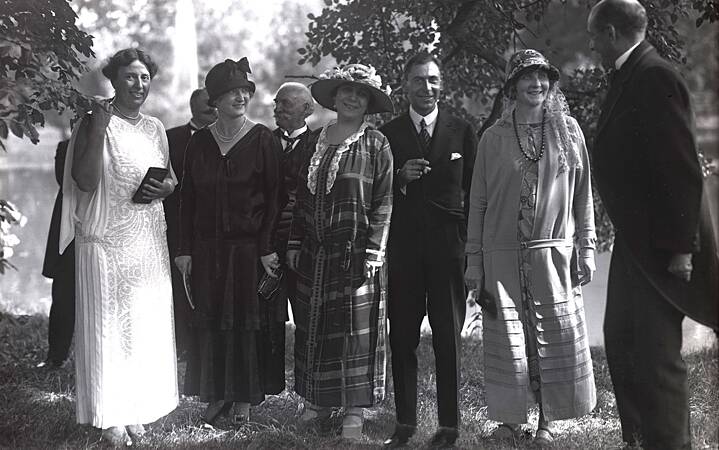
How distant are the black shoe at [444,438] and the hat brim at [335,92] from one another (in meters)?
1.80

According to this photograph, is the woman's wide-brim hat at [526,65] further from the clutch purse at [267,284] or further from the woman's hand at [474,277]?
the clutch purse at [267,284]

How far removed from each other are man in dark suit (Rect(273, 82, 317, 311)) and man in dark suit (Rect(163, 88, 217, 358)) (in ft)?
1.72

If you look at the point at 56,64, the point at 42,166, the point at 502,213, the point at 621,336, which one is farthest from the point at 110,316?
the point at 42,166

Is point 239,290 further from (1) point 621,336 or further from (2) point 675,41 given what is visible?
(2) point 675,41

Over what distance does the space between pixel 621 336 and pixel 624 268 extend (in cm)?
32

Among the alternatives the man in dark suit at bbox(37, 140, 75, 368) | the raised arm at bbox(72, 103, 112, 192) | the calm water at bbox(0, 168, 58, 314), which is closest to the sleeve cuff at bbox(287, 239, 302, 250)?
the raised arm at bbox(72, 103, 112, 192)

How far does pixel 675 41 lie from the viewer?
5609mm

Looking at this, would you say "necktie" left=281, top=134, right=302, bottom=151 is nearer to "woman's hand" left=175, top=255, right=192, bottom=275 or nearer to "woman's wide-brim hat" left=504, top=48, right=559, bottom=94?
"woman's hand" left=175, top=255, right=192, bottom=275

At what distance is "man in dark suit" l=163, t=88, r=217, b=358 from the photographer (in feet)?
17.5

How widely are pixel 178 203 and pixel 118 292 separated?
969mm

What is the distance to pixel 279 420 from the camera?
16.3ft

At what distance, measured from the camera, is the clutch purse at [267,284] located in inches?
185

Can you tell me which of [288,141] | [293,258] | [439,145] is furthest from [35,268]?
[439,145]

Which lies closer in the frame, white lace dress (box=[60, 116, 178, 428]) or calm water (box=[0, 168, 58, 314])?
white lace dress (box=[60, 116, 178, 428])
